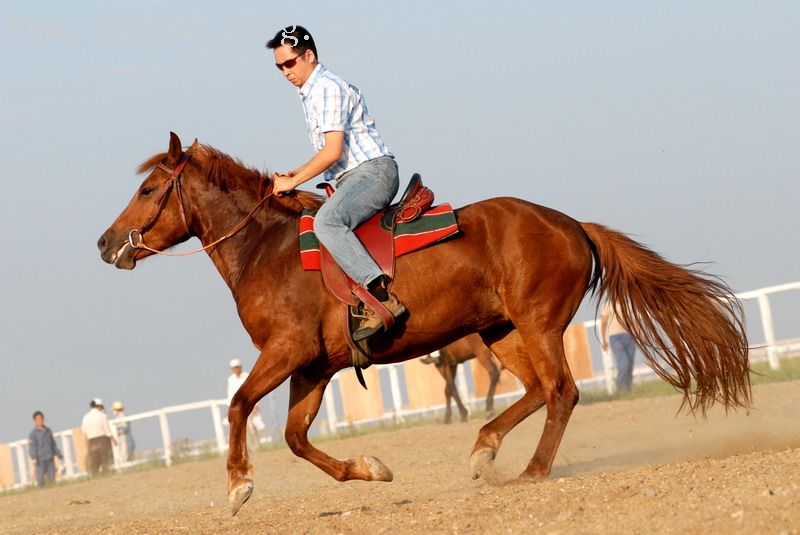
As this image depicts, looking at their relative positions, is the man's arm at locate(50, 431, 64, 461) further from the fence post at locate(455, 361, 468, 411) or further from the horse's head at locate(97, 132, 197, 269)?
the horse's head at locate(97, 132, 197, 269)

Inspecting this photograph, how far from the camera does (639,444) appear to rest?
41.2 feet

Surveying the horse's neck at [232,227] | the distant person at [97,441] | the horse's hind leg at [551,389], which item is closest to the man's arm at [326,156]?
the horse's neck at [232,227]

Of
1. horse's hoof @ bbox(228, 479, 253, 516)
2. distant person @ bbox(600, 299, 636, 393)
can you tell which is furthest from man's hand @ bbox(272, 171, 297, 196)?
distant person @ bbox(600, 299, 636, 393)

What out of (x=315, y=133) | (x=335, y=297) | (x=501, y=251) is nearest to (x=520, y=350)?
(x=501, y=251)

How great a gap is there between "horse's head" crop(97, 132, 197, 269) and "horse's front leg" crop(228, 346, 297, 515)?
1.41 meters

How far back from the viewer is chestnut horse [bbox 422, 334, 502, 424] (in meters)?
19.9

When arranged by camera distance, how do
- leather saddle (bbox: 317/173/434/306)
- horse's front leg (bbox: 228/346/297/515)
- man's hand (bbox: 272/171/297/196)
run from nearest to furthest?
horse's front leg (bbox: 228/346/297/515) → leather saddle (bbox: 317/173/434/306) → man's hand (bbox: 272/171/297/196)

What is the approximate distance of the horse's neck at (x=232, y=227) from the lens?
26.6 feet

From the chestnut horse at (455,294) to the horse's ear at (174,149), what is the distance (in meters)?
0.01

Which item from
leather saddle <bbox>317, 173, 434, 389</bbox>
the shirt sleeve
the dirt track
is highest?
the shirt sleeve

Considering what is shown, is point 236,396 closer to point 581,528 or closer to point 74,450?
point 581,528

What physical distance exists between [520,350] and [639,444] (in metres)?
4.64

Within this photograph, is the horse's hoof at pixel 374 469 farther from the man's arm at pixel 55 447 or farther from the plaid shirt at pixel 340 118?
the man's arm at pixel 55 447

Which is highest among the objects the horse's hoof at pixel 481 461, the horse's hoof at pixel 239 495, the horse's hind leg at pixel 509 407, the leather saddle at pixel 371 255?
the leather saddle at pixel 371 255
